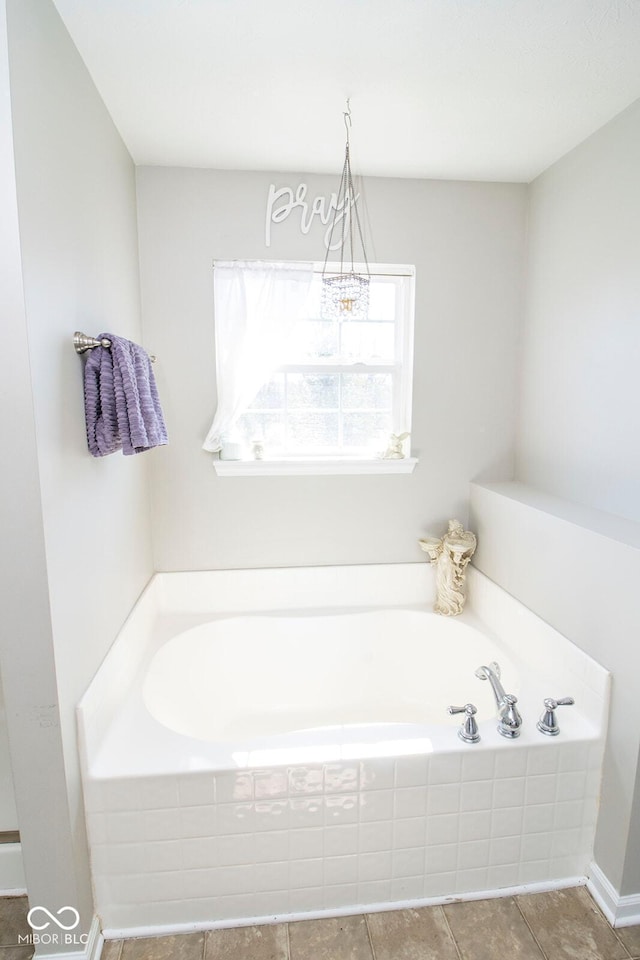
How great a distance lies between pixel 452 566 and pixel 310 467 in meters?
0.82

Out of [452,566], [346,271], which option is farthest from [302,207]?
[452,566]

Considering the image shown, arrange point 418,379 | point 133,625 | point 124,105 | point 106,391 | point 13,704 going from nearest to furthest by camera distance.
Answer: point 13,704 → point 106,391 → point 124,105 → point 133,625 → point 418,379

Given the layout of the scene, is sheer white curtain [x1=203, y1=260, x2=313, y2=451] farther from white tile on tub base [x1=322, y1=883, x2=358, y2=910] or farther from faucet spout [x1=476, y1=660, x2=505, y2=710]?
white tile on tub base [x1=322, y1=883, x2=358, y2=910]

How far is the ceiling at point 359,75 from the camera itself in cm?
129

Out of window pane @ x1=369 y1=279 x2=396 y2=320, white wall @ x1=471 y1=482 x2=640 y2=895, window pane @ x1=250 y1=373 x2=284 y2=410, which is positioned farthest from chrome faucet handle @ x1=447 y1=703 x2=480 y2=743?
window pane @ x1=369 y1=279 x2=396 y2=320

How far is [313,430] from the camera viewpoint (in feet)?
8.02

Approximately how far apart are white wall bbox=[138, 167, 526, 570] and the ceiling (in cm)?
20

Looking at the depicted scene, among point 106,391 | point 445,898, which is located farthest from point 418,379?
point 445,898

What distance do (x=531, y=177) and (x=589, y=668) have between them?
209cm

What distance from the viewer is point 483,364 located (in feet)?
7.84

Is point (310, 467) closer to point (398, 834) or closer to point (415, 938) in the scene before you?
point (398, 834)

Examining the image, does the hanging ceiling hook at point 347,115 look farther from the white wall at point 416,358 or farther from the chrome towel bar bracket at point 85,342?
the chrome towel bar bracket at point 85,342

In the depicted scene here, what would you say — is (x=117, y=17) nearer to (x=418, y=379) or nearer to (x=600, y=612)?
(x=418, y=379)

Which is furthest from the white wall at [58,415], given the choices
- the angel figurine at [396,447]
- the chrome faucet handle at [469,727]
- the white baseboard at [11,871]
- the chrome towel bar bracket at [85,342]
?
the angel figurine at [396,447]
